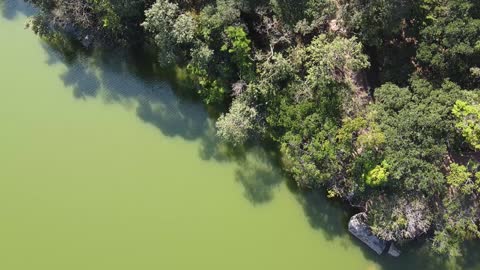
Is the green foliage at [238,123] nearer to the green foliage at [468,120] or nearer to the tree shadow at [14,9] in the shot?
the green foliage at [468,120]

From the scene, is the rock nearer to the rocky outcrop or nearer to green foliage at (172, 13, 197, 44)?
the rocky outcrop

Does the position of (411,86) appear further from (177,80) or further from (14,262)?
(14,262)

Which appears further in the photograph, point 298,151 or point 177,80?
point 177,80

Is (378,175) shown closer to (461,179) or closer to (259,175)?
(461,179)

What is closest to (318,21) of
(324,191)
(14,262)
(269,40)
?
(269,40)

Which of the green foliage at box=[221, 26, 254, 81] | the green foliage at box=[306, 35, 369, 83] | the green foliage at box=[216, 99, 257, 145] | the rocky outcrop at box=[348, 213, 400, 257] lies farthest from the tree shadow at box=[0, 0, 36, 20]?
the rocky outcrop at box=[348, 213, 400, 257]

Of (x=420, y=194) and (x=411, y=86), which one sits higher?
(x=411, y=86)
